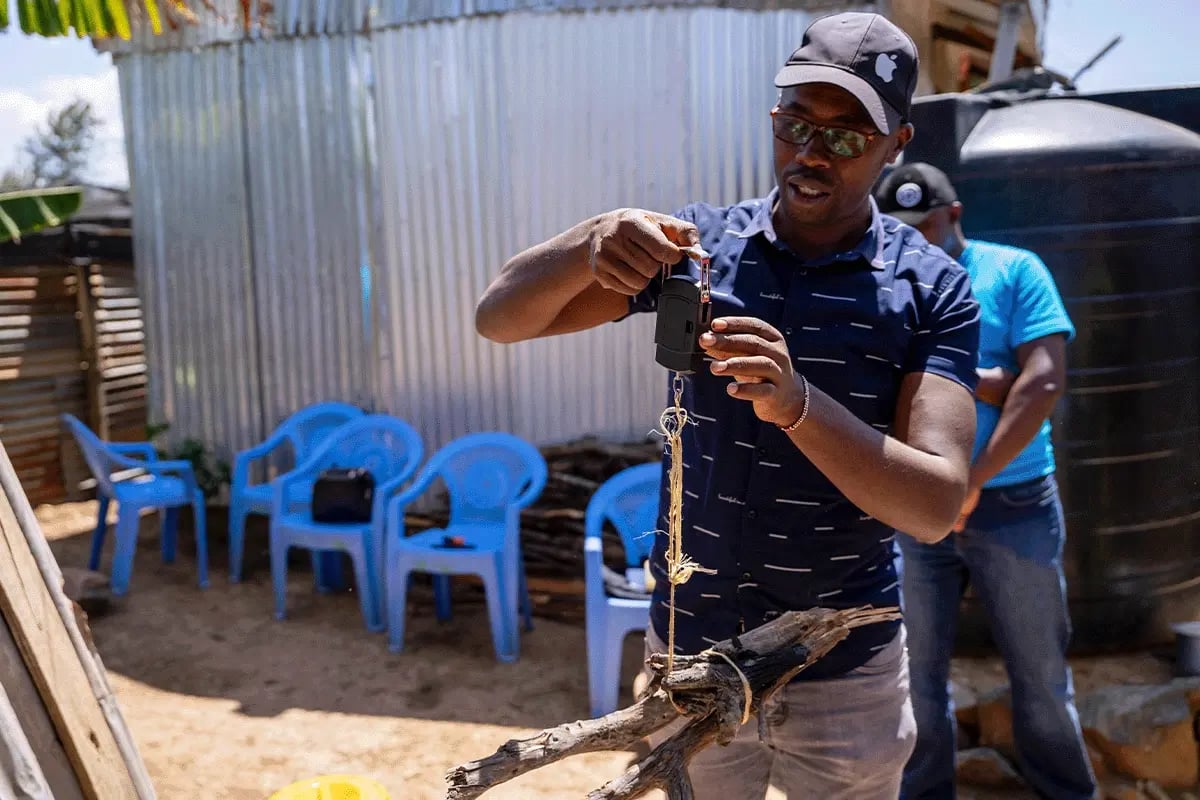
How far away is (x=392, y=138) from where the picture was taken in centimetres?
677

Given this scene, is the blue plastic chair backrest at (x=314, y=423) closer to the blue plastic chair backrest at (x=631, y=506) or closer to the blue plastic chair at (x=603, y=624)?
the blue plastic chair backrest at (x=631, y=506)

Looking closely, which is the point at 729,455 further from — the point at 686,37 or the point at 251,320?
the point at 251,320

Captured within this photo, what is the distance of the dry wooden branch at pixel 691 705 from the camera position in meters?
1.59

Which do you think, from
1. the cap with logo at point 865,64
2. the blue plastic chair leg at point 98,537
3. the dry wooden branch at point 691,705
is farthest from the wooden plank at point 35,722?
the blue plastic chair leg at point 98,537

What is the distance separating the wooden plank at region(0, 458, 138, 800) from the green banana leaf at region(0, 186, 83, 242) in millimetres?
4974

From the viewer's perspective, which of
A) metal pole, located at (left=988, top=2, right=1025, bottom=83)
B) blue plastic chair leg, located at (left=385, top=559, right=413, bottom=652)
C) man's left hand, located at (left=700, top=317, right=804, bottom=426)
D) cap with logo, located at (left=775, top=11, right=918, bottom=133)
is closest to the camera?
man's left hand, located at (left=700, top=317, right=804, bottom=426)

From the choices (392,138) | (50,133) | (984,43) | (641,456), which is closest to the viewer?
(641,456)

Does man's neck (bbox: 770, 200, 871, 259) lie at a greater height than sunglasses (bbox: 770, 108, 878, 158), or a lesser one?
lesser

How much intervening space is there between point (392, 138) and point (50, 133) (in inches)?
966

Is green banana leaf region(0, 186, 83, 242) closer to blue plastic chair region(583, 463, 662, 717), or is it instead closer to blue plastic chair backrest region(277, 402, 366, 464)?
blue plastic chair backrest region(277, 402, 366, 464)

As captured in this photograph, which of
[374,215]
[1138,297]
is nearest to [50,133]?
[374,215]

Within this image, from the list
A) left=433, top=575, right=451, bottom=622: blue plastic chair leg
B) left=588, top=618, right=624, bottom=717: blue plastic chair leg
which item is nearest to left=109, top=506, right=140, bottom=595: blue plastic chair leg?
left=433, top=575, right=451, bottom=622: blue plastic chair leg

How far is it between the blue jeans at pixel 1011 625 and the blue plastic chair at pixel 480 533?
8.64 feet

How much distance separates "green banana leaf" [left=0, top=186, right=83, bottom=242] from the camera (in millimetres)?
6145
